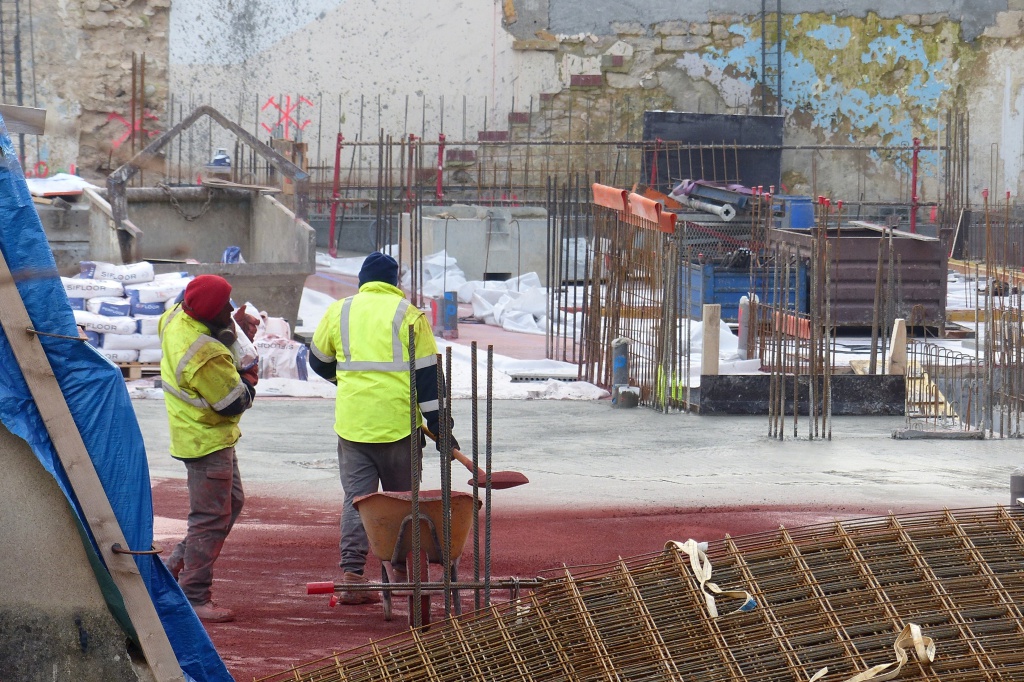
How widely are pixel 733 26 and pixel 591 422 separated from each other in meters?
15.0

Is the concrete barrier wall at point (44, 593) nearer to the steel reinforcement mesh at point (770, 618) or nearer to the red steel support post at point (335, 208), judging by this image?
the steel reinforcement mesh at point (770, 618)

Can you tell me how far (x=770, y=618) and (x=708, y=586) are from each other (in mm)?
230

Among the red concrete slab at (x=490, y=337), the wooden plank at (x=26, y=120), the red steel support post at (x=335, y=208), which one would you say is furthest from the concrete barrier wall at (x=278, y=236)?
the wooden plank at (x=26, y=120)

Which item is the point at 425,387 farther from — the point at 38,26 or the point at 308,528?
the point at 38,26

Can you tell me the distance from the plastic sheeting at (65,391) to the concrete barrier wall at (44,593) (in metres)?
0.09

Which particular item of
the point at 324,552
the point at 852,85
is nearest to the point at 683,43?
the point at 852,85

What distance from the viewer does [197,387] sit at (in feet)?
19.7

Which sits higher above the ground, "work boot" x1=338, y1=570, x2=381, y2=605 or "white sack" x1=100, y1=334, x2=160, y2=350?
"white sack" x1=100, y1=334, x2=160, y2=350

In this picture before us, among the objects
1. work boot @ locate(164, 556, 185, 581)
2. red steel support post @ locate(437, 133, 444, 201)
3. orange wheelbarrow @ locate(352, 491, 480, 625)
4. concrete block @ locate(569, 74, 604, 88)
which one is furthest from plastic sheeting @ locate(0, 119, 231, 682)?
concrete block @ locate(569, 74, 604, 88)

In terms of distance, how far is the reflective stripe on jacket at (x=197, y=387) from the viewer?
6.01 meters

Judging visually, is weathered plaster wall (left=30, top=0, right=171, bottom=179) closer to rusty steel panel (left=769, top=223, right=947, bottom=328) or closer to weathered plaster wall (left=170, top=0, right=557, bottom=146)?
weathered plaster wall (left=170, top=0, right=557, bottom=146)

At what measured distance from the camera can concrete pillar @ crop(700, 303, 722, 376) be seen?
459 inches

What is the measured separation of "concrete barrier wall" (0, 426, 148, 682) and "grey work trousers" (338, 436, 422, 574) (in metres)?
1.87

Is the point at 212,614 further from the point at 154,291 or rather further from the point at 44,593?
the point at 154,291
